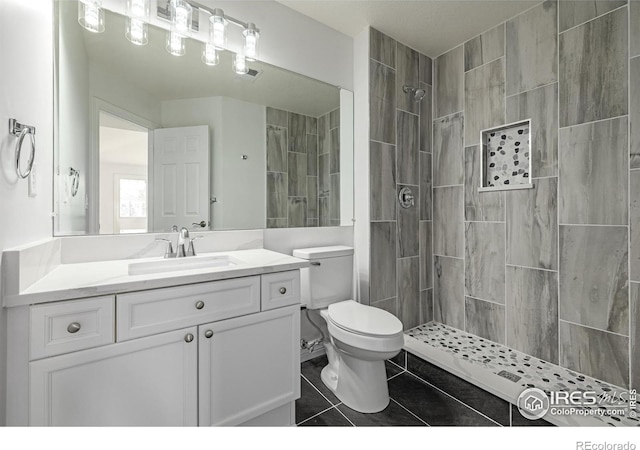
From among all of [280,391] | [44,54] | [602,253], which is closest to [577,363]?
[602,253]

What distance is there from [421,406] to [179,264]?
1513 millimetres

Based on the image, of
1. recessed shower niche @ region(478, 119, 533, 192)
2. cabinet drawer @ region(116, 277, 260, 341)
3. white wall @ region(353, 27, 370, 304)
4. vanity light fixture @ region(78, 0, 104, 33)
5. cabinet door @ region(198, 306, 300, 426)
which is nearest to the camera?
cabinet drawer @ region(116, 277, 260, 341)

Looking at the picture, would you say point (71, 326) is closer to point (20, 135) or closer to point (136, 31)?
point (20, 135)

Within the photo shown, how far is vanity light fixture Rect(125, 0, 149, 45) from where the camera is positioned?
4.45 feet

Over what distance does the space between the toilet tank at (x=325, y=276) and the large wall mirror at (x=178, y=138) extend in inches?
11.0

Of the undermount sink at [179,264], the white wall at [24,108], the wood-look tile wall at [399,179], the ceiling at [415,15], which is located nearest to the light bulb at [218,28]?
the ceiling at [415,15]

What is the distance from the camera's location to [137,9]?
53.5 inches

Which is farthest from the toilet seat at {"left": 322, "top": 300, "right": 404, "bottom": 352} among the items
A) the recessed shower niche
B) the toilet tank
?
the recessed shower niche

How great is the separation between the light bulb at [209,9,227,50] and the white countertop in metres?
1.21

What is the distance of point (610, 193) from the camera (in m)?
1.61
